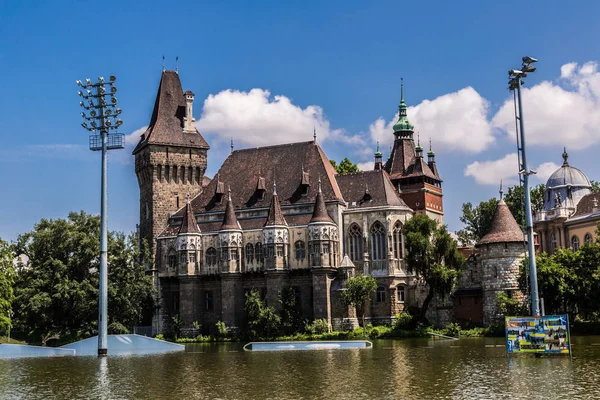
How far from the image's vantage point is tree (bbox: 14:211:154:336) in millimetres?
69500

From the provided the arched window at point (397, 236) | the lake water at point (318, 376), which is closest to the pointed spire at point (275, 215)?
the arched window at point (397, 236)

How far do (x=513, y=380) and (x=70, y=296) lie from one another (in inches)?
1844

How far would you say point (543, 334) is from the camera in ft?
129

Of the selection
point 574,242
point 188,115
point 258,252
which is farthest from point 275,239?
point 574,242

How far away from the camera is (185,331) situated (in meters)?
77.9

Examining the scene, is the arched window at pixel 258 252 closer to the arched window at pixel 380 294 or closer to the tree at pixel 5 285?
the arched window at pixel 380 294

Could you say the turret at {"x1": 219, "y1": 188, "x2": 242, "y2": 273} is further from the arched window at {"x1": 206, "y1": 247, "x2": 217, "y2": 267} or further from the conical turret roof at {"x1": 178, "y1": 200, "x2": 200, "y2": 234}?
the conical turret roof at {"x1": 178, "y1": 200, "x2": 200, "y2": 234}

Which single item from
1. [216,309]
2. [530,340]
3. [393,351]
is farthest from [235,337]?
[530,340]

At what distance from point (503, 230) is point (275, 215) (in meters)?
20.0

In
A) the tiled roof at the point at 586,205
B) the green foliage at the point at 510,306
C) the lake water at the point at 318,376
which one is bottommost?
the lake water at the point at 318,376

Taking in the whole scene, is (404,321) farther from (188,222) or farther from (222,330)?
(188,222)

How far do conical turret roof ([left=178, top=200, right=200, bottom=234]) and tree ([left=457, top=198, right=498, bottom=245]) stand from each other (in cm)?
4398

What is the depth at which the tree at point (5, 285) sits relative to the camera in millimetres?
60625

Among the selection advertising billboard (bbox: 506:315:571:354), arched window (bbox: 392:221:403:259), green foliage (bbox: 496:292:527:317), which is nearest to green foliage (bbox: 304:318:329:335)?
arched window (bbox: 392:221:403:259)
